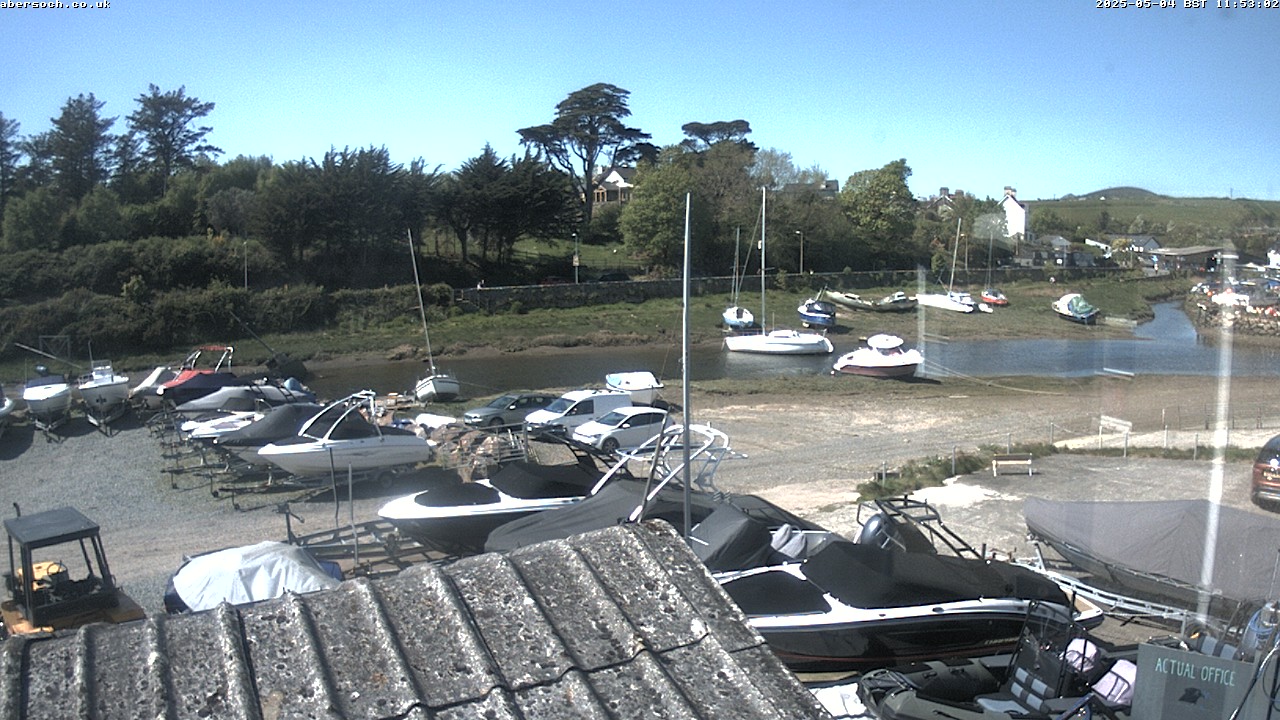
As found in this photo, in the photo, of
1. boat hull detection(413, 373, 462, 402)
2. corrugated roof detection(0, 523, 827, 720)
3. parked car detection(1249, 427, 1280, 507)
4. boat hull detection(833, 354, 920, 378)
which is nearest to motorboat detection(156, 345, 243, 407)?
boat hull detection(413, 373, 462, 402)

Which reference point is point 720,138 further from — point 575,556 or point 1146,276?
point 575,556

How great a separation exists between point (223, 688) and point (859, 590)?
20.1ft

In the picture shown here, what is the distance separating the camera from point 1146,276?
22.4 metres

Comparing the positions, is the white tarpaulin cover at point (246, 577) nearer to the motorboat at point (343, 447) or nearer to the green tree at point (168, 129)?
the motorboat at point (343, 447)

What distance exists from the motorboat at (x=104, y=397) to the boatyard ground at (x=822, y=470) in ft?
1.33

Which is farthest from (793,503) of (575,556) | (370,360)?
(370,360)

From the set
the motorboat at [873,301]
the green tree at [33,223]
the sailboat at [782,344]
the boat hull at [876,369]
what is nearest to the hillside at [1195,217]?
the boat hull at [876,369]

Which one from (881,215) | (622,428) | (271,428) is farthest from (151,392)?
(881,215)

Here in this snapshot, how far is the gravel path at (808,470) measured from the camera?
13.1 m

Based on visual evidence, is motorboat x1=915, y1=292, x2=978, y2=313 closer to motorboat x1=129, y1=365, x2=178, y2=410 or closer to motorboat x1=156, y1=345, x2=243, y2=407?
motorboat x1=156, y1=345, x2=243, y2=407

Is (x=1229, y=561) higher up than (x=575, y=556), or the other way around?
(x=575, y=556)

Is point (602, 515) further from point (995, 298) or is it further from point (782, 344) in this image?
point (995, 298)

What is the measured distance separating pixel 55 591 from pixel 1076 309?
35.0 m

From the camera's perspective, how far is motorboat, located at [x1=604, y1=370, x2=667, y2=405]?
25.0m
